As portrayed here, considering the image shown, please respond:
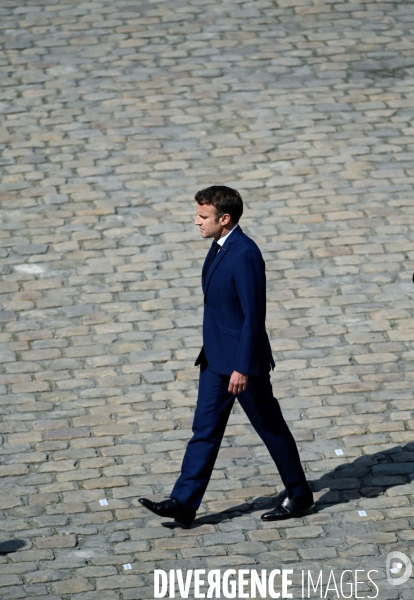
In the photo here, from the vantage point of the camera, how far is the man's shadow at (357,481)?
6.45m

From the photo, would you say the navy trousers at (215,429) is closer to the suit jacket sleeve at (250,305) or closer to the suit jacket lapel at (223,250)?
the suit jacket sleeve at (250,305)

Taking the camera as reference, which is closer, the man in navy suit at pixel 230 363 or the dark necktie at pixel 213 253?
the man in navy suit at pixel 230 363

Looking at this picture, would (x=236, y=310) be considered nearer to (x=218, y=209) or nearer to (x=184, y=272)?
(x=218, y=209)

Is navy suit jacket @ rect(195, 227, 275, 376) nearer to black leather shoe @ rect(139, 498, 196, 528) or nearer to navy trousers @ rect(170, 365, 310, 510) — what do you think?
navy trousers @ rect(170, 365, 310, 510)

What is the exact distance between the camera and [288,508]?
6285 mm

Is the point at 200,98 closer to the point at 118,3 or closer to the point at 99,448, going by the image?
the point at 118,3

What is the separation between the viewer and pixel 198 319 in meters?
8.53

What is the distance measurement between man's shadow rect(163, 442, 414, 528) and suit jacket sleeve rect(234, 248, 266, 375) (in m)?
1.03

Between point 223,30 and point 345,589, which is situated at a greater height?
point 223,30

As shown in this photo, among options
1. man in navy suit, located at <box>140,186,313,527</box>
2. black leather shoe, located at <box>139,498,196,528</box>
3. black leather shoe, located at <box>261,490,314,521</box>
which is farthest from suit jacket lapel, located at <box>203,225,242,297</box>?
black leather shoe, located at <box>261,490,314,521</box>

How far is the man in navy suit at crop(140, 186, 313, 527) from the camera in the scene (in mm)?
5852

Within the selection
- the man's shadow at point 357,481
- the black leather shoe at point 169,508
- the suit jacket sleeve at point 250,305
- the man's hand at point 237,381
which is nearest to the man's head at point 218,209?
the suit jacket sleeve at point 250,305

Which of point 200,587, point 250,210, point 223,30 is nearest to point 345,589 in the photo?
point 200,587

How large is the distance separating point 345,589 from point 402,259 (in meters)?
4.16
